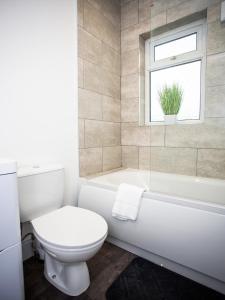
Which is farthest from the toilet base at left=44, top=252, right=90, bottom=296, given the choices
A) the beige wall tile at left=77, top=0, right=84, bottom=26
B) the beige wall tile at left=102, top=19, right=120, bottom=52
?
the beige wall tile at left=102, top=19, right=120, bottom=52

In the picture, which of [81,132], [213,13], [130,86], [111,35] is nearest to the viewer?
[213,13]

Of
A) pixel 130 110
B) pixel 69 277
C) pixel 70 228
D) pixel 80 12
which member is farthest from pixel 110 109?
pixel 69 277

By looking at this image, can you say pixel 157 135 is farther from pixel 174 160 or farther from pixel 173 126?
pixel 174 160

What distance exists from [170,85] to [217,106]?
0.57 meters

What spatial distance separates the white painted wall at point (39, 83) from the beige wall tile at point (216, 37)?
1.31 metres

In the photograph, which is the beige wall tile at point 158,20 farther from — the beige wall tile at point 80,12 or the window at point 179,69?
the beige wall tile at point 80,12

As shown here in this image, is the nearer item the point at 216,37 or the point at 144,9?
the point at 216,37

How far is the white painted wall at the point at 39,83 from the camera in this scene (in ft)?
4.42

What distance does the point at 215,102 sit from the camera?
179cm

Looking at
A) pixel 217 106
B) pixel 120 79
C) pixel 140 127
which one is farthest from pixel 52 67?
pixel 217 106

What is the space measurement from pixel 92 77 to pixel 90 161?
91 centimetres

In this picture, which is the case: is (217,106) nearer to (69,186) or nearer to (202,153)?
(202,153)

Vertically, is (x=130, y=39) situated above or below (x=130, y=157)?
above

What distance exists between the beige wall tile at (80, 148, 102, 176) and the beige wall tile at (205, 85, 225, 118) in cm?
123
